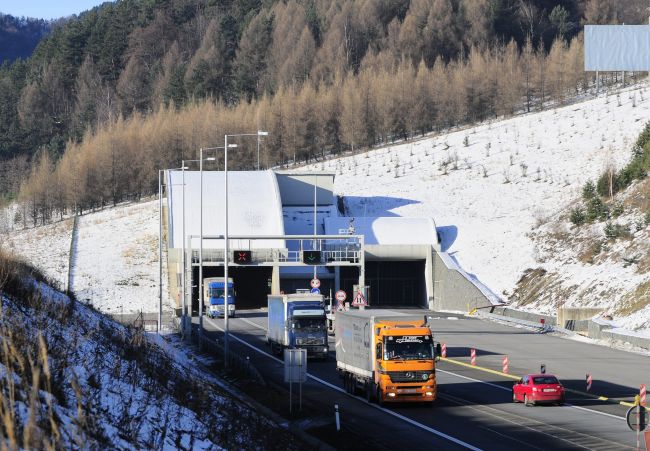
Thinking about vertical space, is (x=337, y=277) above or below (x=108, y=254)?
below

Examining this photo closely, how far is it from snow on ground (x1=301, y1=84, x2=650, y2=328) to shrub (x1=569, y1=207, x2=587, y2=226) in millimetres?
3837

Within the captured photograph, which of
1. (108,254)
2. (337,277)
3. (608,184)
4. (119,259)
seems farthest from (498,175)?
(108,254)

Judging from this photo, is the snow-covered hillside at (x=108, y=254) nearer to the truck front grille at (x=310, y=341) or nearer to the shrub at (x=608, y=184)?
the truck front grille at (x=310, y=341)

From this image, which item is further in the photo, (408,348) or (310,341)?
(310,341)

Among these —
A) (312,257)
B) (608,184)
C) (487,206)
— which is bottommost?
(312,257)

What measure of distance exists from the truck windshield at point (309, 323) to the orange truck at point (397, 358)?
44.9 feet

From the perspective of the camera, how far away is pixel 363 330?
36219 millimetres

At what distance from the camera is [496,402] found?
119ft

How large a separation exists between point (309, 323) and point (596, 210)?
40.4 m

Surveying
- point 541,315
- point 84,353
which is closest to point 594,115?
point 541,315

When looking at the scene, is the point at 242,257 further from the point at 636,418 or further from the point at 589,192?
the point at 636,418

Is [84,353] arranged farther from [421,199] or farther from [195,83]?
[195,83]

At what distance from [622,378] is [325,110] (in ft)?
351

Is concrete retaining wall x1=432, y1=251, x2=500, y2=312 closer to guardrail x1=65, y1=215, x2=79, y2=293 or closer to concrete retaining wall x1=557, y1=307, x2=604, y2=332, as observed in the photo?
concrete retaining wall x1=557, y1=307, x2=604, y2=332
